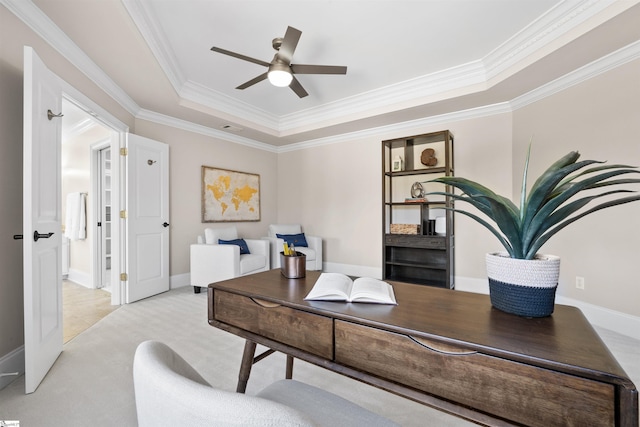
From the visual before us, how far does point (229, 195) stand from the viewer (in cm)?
482

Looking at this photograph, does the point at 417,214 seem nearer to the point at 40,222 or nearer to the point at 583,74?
the point at 583,74

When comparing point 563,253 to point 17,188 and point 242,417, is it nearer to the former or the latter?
point 242,417

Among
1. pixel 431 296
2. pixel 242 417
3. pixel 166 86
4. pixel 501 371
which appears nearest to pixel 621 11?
pixel 431 296

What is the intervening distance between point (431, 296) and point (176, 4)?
2.82 m

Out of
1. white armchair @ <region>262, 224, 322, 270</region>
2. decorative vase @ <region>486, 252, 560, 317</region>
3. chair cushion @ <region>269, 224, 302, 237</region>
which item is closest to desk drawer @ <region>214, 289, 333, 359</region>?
decorative vase @ <region>486, 252, 560, 317</region>

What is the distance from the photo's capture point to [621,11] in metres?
2.03

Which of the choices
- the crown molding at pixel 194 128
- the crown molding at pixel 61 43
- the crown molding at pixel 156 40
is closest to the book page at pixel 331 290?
the crown molding at pixel 156 40

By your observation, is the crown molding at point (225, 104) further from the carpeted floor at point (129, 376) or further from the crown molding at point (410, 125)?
the carpeted floor at point (129, 376)

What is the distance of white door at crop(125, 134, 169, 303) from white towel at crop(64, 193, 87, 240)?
1.48 m

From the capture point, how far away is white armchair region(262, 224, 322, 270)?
4.45 meters

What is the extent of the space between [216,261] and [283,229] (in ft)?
5.03

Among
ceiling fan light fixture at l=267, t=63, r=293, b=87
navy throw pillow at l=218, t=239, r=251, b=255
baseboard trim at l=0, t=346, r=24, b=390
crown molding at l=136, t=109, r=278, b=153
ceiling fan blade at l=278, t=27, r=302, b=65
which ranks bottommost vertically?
baseboard trim at l=0, t=346, r=24, b=390

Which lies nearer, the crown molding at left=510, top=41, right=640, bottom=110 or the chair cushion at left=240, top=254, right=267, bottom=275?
the crown molding at left=510, top=41, right=640, bottom=110

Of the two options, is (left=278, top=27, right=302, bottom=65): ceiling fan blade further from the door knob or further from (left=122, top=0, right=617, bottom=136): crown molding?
the door knob
